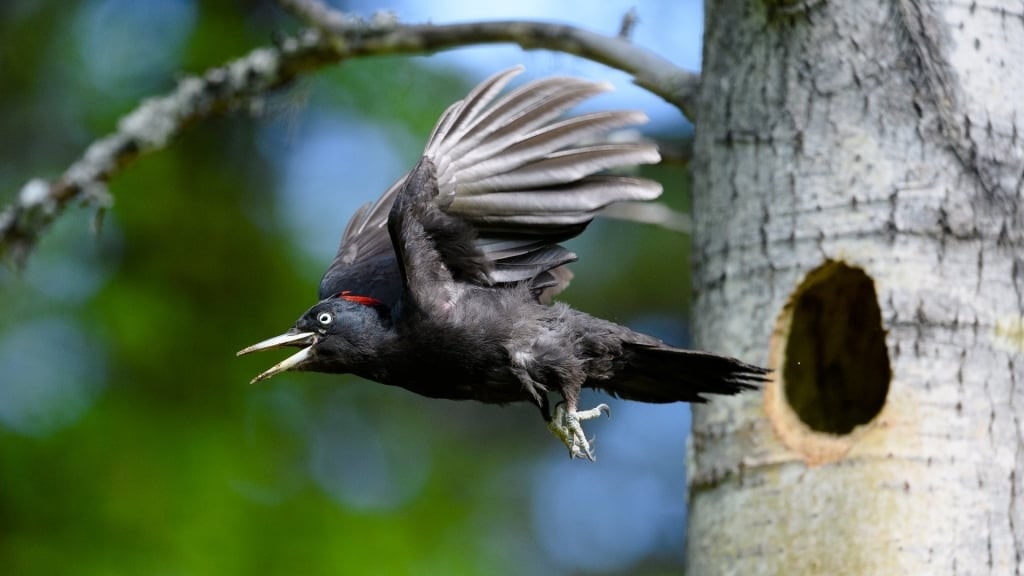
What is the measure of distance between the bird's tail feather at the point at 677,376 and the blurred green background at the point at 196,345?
2.47 m

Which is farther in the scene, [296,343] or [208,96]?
[208,96]

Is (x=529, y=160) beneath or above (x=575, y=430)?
above

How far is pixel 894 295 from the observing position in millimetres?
3775

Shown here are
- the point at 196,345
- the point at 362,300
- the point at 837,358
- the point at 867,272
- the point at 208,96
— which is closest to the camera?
the point at 867,272

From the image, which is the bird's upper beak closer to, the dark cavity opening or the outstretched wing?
the outstretched wing

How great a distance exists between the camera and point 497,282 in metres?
4.11

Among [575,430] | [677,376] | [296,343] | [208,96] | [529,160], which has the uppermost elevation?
[208,96]

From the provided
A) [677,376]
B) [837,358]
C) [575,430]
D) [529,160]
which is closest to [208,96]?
[529,160]

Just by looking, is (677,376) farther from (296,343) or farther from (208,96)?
(208,96)

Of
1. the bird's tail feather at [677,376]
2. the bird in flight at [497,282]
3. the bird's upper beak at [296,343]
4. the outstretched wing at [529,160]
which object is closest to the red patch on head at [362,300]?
the bird in flight at [497,282]

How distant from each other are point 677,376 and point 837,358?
0.69 metres

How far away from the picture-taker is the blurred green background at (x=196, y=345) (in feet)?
21.6

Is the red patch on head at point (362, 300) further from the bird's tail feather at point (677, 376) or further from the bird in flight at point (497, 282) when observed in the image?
the bird's tail feather at point (677, 376)

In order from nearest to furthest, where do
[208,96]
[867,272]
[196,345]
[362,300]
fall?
[867,272] → [362,300] → [208,96] → [196,345]
